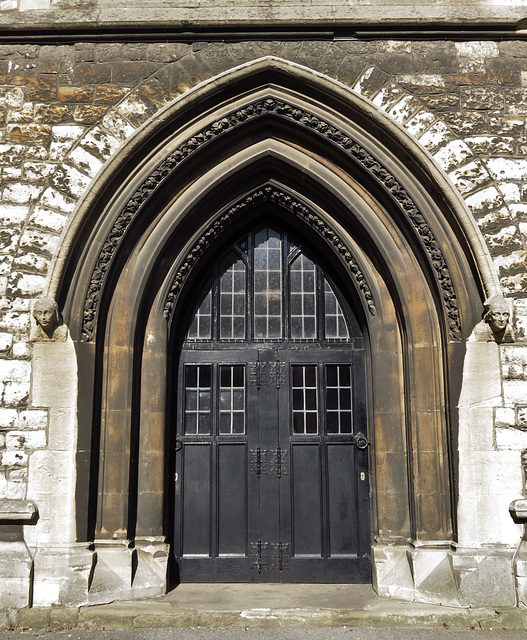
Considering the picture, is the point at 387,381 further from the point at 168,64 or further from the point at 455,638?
the point at 168,64

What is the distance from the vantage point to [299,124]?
20.7 ft

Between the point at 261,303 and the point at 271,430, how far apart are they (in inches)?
51.6

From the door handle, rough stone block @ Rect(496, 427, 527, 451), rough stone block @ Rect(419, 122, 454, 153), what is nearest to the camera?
rough stone block @ Rect(496, 427, 527, 451)

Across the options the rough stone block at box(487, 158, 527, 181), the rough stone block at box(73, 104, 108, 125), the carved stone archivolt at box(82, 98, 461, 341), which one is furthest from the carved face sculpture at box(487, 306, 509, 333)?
the rough stone block at box(73, 104, 108, 125)

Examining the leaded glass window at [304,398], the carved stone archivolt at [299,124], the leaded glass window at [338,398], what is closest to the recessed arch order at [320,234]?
the carved stone archivolt at [299,124]

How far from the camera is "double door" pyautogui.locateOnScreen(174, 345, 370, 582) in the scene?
639 centimetres

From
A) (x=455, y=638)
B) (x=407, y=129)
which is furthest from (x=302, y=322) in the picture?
(x=455, y=638)

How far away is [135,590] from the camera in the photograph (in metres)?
5.73

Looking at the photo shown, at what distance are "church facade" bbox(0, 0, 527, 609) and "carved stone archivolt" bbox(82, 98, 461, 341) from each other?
21 millimetres

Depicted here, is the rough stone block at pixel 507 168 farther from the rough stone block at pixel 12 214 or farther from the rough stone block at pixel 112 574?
the rough stone block at pixel 112 574

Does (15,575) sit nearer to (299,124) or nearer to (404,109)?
(299,124)

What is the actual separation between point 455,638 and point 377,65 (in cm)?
500

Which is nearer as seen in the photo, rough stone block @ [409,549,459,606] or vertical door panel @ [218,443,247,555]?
rough stone block @ [409,549,459,606]

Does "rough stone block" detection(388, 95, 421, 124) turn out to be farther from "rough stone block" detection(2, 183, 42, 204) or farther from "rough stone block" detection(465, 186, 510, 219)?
"rough stone block" detection(2, 183, 42, 204)
